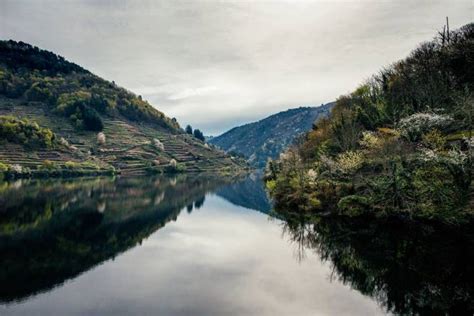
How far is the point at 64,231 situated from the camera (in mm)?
41562

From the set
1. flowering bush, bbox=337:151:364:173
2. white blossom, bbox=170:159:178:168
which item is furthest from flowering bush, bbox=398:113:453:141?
white blossom, bbox=170:159:178:168

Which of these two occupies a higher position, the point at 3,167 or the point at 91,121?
the point at 91,121

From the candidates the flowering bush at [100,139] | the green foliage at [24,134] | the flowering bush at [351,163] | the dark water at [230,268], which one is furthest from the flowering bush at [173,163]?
the flowering bush at [351,163]

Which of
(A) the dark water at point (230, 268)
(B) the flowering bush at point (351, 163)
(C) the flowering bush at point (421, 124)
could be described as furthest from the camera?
(B) the flowering bush at point (351, 163)

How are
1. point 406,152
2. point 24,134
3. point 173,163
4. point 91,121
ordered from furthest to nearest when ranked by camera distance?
point 91,121, point 173,163, point 24,134, point 406,152

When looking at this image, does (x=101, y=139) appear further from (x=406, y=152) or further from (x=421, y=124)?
(x=406, y=152)

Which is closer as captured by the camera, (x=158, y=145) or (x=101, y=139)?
(x=101, y=139)

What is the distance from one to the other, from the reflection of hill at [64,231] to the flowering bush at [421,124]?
35.3m

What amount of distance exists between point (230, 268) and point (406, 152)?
2500cm

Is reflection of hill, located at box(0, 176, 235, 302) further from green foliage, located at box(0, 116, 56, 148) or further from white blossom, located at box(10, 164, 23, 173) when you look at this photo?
green foliage, located at box(0, 116, 56, 148)

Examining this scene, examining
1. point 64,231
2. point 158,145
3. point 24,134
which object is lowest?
point 64,231

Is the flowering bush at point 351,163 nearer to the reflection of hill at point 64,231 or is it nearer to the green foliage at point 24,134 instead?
the reflection of hill at point 64,231

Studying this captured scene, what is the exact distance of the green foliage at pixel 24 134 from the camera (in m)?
139

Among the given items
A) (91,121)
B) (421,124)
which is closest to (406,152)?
(421,124)
